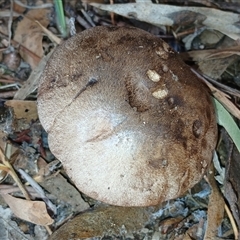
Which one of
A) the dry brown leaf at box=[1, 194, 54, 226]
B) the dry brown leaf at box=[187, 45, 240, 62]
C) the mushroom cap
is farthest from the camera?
the dry brown leaf at box=[187, 45, 240, 62]

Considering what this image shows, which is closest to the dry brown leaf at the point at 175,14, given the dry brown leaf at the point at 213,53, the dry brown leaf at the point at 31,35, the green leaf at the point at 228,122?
the dry brown leaf at the point at 213,53

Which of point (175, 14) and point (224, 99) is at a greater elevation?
point (175, 14)

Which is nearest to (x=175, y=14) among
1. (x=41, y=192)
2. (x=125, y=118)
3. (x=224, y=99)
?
(x=224, y=99)

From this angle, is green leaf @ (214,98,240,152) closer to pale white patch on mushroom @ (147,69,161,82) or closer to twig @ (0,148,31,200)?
pale white patch on mushroom @ (147,69,161,82)

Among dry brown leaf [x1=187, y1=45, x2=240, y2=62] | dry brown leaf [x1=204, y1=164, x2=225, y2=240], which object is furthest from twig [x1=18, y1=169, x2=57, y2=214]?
dry brown leaf [x1=187, y1=45, x2=240, y2=62]

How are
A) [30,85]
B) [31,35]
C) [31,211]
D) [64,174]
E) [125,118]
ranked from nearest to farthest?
[125,118] → [31,211] → [64,174] → [30,85] → [31,35]

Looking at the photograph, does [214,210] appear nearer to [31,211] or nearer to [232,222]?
[232,222]

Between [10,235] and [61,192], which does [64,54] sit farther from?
[10,235]
